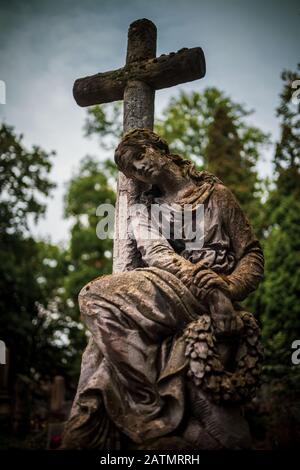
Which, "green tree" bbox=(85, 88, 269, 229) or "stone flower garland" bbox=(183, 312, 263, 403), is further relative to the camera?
"green tree" bbox=(85, 88, 269, 229)

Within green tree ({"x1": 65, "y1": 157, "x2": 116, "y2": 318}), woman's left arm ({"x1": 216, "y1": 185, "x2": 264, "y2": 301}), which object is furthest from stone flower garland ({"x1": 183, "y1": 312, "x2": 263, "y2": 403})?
green tree ({"x1": 65, "y1": 157, "x2": 116, "y2": 318})

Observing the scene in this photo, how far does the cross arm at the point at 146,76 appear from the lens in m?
5.32

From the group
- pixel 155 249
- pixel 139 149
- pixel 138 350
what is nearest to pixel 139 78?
pixel 139 149

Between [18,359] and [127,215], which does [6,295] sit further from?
[127,215]

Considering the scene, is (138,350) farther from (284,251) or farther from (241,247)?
(284,251)

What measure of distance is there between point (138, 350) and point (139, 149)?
6.22 feet

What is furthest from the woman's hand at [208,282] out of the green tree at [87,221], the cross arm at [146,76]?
the green tree at [87,221]

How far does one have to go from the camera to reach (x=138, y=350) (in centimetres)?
344

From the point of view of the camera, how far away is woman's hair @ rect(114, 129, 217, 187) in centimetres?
444

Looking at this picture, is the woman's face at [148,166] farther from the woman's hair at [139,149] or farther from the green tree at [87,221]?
the green tree at [87,221]

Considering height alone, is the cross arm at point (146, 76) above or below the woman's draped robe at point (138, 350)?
above

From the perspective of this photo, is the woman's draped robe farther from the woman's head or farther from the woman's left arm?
the woman's head

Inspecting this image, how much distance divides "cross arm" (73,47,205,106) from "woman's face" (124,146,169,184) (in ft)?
4.45

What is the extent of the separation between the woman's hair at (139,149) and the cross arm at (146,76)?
119cm
